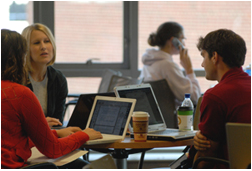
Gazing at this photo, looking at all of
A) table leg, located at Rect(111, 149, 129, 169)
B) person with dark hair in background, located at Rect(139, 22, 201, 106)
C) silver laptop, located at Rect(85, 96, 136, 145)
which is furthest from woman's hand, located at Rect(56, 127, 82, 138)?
person with dark hair in background, located at Rect(139, 22, 201, 106)

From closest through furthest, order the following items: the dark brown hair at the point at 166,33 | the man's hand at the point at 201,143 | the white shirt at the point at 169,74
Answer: the man's hand at the point at 201,143
the white shirt at the point at 169,74
the dark brown hair at the point at 166,33

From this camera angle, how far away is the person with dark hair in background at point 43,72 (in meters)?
2.50

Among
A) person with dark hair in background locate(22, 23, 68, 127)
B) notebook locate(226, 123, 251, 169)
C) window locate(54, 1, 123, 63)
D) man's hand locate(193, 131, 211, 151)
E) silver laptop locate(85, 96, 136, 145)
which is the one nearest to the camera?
notebook locate(226, 123, 251, 169)

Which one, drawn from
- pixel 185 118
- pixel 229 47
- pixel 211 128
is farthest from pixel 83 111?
pixel 229 47

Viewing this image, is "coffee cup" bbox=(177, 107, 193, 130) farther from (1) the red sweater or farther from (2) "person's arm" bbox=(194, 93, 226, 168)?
(1) the red sweater

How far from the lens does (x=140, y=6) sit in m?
4.09

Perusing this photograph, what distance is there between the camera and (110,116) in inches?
73.9

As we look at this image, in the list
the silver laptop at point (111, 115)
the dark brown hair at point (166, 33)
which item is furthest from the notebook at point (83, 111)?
the dark brown hair at point (166, 33)

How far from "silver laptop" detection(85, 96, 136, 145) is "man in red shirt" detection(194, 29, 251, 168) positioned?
0.40m

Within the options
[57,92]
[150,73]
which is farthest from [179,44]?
[57,92]

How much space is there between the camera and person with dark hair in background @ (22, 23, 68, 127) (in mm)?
2498

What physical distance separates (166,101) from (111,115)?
1343 mm

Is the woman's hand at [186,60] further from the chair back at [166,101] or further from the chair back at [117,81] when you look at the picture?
the chair back at [117,81]

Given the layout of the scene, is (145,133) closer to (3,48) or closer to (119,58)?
(3,48)
